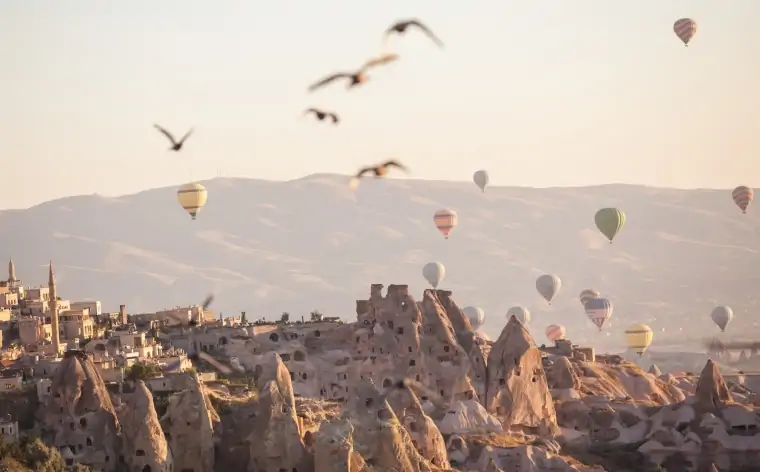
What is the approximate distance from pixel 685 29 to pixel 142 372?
46.1 metres

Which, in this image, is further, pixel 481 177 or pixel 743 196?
pixel 481 177

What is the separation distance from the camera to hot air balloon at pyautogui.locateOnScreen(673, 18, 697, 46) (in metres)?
105

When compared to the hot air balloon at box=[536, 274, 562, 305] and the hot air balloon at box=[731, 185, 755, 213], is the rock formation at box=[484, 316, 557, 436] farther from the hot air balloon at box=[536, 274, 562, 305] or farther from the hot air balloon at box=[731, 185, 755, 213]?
the hot air balloon at box=[536, 274, 562, 305]

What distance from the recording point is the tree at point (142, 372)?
6889cm

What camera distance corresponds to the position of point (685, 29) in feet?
347

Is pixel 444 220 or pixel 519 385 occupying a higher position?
pixel 444 220

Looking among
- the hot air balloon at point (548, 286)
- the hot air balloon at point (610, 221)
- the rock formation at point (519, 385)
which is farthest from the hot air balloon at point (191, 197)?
the hot air balloon at point (548, 286)

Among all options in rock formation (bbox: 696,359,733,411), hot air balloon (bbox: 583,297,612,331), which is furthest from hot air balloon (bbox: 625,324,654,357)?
rock formation (bbox: 696,359,733,411)

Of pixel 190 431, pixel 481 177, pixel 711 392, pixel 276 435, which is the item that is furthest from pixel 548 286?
pixel 190 431

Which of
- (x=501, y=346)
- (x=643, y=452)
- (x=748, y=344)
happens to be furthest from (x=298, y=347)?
(x=748, y=344)

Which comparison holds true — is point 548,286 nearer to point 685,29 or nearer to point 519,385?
point 685,29

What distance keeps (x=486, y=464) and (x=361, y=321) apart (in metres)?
15.7

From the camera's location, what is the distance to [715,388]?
78562mm

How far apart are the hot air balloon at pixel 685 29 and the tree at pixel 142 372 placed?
145 feet
